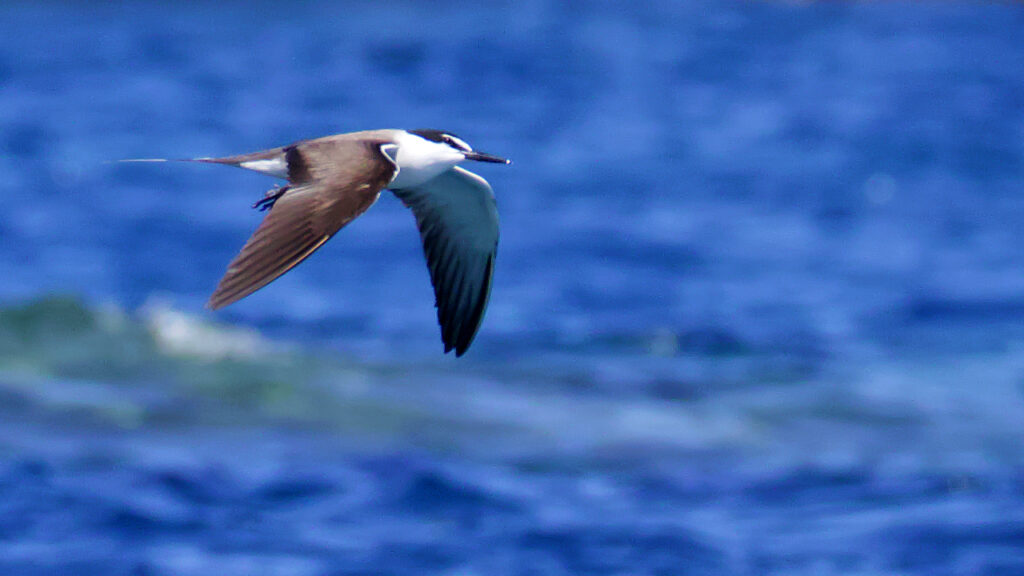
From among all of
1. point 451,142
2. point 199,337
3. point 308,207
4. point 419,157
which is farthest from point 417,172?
point 199,337

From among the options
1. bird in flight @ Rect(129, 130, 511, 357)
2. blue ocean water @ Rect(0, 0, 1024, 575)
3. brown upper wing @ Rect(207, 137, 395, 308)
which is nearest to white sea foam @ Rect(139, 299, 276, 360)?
blue ocean water @ Rect(0, 0, 1024, 575)

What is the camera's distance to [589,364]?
1481 cm

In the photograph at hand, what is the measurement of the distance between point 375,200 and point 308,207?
32cm

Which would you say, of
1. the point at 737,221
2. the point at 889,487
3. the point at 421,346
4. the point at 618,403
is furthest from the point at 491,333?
the point at 737,221

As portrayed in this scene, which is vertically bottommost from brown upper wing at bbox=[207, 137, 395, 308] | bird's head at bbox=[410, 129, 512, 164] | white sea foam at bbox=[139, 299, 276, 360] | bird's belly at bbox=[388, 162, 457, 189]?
brown upper wing at bbox=[207, 137, 395, 308]

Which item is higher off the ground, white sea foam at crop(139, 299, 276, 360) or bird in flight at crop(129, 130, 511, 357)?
white sea foam at crop(139, 299, 276, 360)

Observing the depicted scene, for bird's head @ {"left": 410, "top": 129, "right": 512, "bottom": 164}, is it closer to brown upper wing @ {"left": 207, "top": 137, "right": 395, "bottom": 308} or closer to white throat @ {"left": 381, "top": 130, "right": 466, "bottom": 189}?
white throat @ {"left": 381, "top": 130, "right": 466, "bottom": 189}

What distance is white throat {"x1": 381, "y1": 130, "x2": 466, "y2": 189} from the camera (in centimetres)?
637

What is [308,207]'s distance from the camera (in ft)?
18.0

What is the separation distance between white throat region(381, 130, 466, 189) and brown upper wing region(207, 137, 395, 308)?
0.34 m

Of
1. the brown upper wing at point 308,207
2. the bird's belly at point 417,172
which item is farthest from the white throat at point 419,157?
the brown upper wing at point 308,207

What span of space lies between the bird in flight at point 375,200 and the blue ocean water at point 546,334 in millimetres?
3739

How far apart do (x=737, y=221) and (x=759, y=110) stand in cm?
854

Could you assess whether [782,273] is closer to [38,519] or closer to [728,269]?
[728,269]
